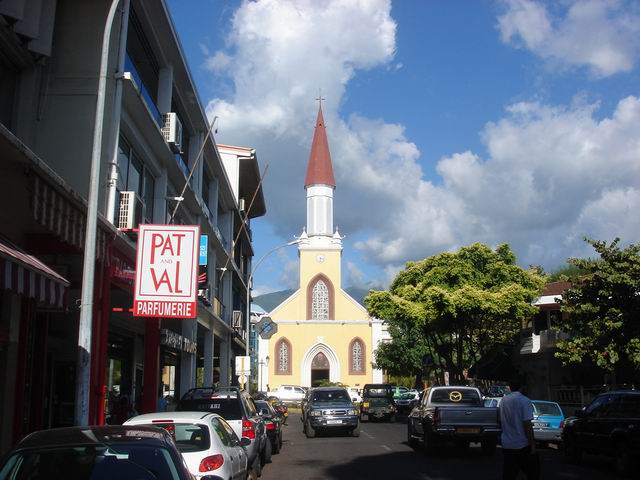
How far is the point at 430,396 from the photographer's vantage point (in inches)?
738

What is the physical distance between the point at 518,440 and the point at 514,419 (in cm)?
27

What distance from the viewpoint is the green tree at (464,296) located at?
3281cm

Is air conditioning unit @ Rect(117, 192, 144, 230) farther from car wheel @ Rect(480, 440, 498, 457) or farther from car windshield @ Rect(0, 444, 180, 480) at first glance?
car windshield @ Rect(0, 444, 180, 480)

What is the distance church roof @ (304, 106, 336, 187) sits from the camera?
6769cm

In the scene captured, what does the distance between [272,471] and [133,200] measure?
6.60 m

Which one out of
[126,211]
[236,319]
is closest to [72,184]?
[126,211]

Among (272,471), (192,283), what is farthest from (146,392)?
(192,283)

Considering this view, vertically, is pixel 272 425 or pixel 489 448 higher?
pixel 272 425

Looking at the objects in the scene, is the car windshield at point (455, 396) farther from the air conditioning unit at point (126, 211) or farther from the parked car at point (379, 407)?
the parked car at point (379, 407)

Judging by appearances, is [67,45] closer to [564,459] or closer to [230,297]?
[564,459]

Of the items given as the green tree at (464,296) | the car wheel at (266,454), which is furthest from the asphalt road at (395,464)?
the green tree at (464,296)

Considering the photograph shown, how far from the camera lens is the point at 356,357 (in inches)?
2574

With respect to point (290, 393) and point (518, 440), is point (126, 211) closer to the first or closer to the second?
point (518, 440)

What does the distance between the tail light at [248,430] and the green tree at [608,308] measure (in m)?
13.8
